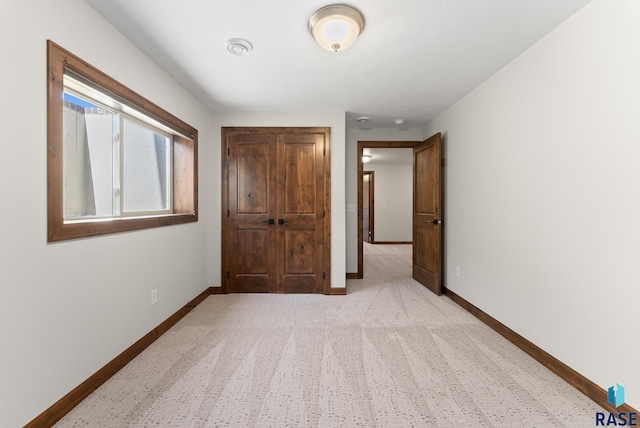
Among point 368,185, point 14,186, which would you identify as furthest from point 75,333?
point 368,185

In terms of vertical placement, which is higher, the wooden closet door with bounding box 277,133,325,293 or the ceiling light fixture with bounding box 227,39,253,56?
the ceiling light fixture with bounding box 227,39,253,56

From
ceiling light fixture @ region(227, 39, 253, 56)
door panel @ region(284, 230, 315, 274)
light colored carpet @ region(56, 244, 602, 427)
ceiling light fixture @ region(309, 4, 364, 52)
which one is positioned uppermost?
ceiling light fixture @ region(227, 39, 253, 56)

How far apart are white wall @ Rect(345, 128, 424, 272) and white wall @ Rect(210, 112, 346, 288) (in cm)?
87

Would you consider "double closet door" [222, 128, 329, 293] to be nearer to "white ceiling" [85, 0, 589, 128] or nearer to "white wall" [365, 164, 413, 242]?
"white ceiling" [85, 0, 589, 128]

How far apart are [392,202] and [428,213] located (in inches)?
193

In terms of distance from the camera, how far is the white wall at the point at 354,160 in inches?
173

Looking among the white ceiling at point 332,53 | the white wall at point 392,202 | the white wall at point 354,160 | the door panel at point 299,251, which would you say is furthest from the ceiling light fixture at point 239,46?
the white wall at point 392,202

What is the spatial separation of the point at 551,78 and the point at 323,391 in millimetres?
2619

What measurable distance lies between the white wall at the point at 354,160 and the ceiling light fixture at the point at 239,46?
2.47m

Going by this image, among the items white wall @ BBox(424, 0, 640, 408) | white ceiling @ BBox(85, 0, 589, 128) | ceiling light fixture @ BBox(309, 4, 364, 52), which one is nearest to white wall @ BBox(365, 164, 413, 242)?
white ceiling @ BBox(85, 0, 589, 128)

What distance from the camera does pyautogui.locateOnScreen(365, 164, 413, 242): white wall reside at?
8.56 meters

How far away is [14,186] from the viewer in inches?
49.8
